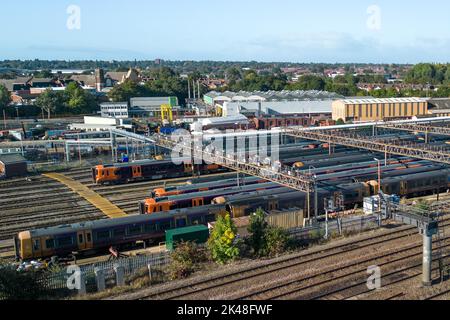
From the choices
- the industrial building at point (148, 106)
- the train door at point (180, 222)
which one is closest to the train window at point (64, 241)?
the train door at point (180, 222)

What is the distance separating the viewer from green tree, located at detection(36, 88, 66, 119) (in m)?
66.8

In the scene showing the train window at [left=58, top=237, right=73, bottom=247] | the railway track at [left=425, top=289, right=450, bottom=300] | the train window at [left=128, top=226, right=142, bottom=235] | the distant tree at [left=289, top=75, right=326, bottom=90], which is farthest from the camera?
the distant tree at [left=289, top=75, right=326, bottom=90]

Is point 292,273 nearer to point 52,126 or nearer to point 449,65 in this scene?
point 52,126

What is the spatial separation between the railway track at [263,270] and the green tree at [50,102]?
58162 mm

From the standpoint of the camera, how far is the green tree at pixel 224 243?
16797mm

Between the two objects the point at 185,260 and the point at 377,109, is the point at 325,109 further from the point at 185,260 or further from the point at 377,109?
the point at 185,260

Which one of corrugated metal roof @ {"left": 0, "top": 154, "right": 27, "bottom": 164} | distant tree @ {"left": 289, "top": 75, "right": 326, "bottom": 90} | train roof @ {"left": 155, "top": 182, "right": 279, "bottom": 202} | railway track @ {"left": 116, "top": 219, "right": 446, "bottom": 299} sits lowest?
railway track @ {"left": 116, "top": 219, "right": 446, "bottom": 299}

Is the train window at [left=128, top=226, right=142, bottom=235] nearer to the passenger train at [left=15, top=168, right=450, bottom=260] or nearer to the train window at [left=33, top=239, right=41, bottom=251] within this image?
the passenger train at [left=15, top=168, right=450, bottom=260]

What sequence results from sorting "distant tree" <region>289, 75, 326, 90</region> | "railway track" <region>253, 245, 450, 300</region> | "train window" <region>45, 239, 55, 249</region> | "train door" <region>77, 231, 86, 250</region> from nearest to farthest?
"railway track" <region>253, 245, 450, 300</region>
"train window" <region>45, 239, 55, 249</region>
"train door" <region>77, 231, 86, 250</region>
"distant tree" <region>289, 75, 326, 90</region>

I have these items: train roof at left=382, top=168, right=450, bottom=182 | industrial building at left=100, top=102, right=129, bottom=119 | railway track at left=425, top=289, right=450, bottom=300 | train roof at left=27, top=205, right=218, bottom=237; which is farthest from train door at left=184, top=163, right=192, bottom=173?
industrial building at left=100, top=102, right=129, bottom=119

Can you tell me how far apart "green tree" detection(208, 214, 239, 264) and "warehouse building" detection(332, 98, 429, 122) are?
148ft

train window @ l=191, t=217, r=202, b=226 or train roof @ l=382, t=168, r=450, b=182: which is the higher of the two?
train roof @ l=382, t=168, r=450, b=182

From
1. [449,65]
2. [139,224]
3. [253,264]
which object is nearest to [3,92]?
[139,224]

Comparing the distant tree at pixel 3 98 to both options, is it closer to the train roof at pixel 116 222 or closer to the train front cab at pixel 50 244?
the train roof at pixel 116 222
